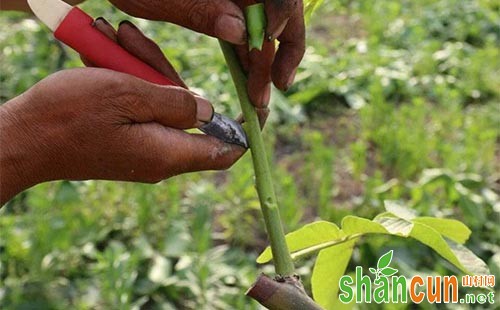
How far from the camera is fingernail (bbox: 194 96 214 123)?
105cm

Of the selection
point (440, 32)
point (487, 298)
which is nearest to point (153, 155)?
point (487, 298)

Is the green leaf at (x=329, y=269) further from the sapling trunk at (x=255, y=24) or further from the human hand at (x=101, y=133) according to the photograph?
the sapling trunk at (x=255, y=24)

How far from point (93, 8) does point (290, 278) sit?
3288 millimetres

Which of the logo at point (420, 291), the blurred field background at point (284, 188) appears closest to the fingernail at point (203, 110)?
the logo at point (420, 291)

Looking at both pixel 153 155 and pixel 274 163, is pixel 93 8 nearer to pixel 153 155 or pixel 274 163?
pixel 274 163

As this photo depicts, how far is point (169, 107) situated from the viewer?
1020 mm

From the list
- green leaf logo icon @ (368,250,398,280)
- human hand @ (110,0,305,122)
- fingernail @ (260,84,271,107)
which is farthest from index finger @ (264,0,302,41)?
green leaf logo icon @ (368,250,398,280)

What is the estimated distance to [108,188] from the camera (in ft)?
8.10

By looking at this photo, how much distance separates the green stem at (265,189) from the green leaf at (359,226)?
9 cm

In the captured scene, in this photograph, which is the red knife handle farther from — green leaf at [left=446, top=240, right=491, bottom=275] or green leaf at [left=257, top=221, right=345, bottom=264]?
green leaf at [left=446, top=240, right=491, bottom=275]

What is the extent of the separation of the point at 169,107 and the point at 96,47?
13 centimetres

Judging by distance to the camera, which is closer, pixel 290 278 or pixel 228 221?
pixel 290 278

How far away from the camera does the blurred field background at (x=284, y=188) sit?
2113 millimetres

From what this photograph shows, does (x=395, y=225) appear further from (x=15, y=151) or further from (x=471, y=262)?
(x=15, y=151)
